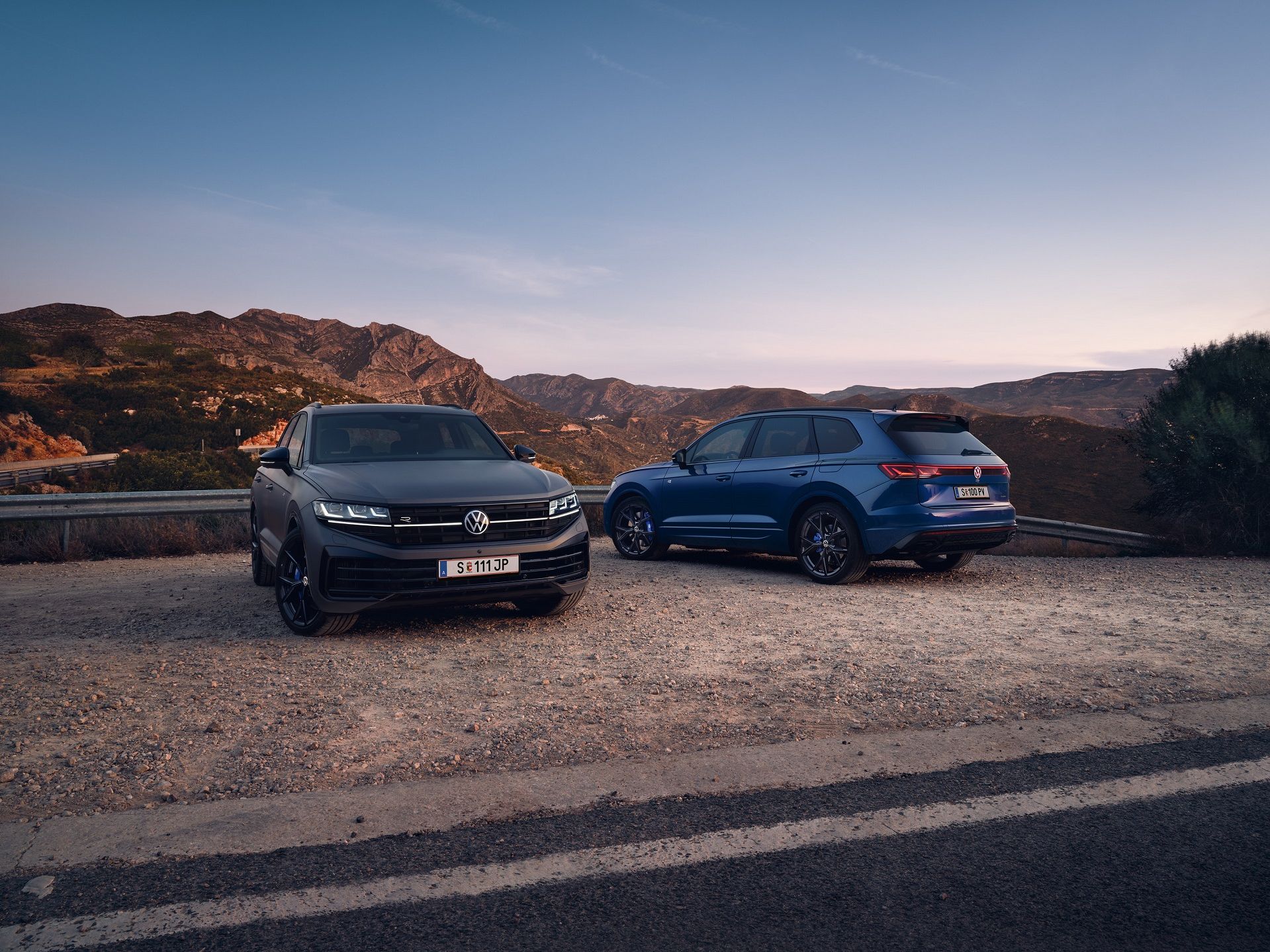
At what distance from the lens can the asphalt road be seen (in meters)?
2.44

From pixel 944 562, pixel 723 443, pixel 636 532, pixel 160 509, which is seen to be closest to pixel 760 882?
pixel 723 443

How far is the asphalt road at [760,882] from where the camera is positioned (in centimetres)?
244

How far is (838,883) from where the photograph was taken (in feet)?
8.98

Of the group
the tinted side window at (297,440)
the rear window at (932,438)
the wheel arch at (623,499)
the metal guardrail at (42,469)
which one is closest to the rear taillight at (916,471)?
the rear window at (932,438)

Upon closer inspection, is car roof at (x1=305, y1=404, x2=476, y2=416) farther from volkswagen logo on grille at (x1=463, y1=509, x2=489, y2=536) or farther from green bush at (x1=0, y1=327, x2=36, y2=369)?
green bush at (x1=0, y1=327, x2=36, y2=369)

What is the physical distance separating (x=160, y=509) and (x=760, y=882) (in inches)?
441

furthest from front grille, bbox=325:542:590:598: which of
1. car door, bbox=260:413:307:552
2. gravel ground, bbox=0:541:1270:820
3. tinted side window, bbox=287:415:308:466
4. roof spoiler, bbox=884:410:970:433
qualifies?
roof spoiler, bbox=884:410:970:433

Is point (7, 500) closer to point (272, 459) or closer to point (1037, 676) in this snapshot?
point (272, 459)

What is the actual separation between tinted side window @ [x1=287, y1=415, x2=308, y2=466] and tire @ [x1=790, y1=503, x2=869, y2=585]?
4.98m

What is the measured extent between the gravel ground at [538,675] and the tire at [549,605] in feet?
0.38

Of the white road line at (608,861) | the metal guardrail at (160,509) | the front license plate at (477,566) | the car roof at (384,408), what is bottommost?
the white road line at (608,861)

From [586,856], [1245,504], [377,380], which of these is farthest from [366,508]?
[377,380]

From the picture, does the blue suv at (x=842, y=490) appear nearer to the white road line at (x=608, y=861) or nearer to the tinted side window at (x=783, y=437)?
the tinted side window at (x=783, y=437)

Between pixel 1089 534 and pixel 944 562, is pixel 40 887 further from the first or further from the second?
pixel 1089 534
